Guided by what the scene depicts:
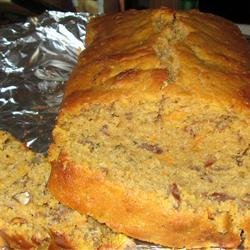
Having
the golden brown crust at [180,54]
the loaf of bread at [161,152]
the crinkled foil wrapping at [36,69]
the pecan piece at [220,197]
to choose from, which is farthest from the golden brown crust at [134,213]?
the crinkled foil wrapping at [36,69]

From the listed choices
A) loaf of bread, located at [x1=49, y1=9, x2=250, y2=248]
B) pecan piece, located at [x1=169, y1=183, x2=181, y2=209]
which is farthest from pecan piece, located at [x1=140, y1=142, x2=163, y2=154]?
pecan piece, located at [x1=169, y1=183, x2=181, y2=209]

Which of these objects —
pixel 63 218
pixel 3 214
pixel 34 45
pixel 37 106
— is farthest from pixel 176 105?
pixel 34 45

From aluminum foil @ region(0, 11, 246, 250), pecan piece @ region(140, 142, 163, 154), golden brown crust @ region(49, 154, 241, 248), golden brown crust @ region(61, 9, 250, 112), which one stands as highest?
golden brown crust @ region(61, 9, 250, 112)

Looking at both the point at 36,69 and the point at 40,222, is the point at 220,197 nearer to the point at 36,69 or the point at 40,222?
the point at 40,222

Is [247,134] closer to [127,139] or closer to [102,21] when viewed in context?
[127,139]

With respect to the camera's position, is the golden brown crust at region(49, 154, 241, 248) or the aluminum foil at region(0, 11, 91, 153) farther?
the aluminum foil at region(0, 11, 91, 153)

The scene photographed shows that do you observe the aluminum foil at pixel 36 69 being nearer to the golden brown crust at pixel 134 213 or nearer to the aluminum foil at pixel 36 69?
the aluminum foil at pixel 36 69

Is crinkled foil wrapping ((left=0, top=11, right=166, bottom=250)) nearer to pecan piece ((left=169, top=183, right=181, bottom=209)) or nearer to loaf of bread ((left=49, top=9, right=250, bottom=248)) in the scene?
loaf of bread ((left=49, top=9, right=250, bottom=248))

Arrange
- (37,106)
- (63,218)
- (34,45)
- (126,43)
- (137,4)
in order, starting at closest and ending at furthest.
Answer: (63,218)
(126,43)
(37,106)
(34,45)
(137,4)
